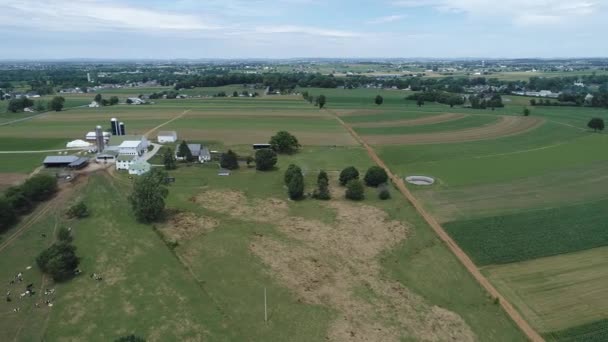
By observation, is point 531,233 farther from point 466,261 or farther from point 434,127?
point 434,127

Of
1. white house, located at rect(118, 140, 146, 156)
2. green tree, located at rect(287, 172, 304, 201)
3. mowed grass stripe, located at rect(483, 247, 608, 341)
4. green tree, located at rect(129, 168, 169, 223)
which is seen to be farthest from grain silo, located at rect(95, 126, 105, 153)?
mowed grass stripe, located at rect(483, 247, 608, 341)

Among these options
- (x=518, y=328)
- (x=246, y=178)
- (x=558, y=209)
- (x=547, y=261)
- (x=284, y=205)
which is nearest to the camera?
(x=518, y=328)

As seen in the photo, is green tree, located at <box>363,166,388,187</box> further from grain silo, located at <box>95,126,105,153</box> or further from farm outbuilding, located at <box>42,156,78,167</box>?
grain silo, located at <box>95,126,105,153</box>

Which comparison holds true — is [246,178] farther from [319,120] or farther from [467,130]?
[467,130]

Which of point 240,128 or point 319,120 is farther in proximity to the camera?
point 319,120

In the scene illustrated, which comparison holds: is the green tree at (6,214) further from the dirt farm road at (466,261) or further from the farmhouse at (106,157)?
the dirt farm road at (466,261)

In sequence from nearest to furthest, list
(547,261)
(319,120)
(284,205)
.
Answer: (547,261)
(284,205)
(319,120)

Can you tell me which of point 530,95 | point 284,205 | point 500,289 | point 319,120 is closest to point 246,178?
point 284,205
